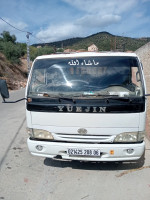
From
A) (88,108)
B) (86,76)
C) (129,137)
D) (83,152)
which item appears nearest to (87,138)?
(83,152)

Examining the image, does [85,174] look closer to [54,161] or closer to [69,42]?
[54,161]

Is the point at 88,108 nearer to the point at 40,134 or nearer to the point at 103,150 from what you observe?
the point at 103,150

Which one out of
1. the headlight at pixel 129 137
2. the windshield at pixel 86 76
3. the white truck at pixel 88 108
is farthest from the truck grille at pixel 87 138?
the windshield at pixel 86 76

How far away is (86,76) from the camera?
11.8 ft

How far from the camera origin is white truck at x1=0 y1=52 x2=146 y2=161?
323 centimetres

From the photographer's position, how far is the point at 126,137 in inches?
130

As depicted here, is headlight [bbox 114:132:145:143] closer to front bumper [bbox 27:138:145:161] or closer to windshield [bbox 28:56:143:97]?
front bumper [bbox 27:138:145:161]

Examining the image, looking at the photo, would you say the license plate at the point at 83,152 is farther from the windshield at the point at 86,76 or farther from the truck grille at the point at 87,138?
the windshield at the point at 86,76

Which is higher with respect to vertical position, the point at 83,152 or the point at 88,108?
the point at 88,108

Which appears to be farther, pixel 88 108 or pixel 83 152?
pixel 83 152

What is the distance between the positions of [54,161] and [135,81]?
2239 millimetres

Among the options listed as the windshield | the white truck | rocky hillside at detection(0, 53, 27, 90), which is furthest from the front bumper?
rocky hillside at detection(0, 53, 27, 90)

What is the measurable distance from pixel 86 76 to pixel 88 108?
66 centimetres

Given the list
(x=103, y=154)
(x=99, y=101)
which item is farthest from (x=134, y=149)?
(x=99, y=101)
